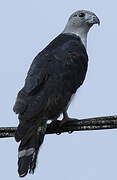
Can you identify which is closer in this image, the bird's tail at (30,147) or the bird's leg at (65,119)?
the bird's tail at (30,147)

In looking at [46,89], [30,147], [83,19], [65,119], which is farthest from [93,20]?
[30,147]

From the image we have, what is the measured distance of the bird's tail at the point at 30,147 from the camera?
27.1 ft

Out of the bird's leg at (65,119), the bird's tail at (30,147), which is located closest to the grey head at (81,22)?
the bird's leg at (65,119)

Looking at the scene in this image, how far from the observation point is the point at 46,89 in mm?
9062

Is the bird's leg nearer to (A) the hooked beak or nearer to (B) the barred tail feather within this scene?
(B) the barred tail feather

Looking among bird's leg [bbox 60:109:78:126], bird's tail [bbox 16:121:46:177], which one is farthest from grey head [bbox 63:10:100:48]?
bird's tail [bbox 16:121:46:177]

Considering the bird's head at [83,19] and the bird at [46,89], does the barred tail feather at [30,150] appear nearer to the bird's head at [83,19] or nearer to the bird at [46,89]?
the bird at [46,89]

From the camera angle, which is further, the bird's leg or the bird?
the bird's leg

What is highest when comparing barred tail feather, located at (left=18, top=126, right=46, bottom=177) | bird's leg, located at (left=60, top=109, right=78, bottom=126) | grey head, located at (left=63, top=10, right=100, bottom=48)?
grey head, located at (left=63, top=10, right=100, bottom=48)

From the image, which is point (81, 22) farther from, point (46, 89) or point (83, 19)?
point (46, 89)

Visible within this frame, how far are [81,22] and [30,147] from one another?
363 centimetres

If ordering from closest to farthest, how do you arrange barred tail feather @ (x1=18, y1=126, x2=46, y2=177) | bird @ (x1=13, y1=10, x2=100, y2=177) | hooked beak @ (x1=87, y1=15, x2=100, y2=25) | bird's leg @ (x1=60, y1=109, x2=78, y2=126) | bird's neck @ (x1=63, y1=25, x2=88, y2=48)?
barred tail feather @ (x1=18, y1=126, x2=46, y2=177) < bird @ (x1=13, y1=10, x2=100, y2=177) < bird's leg @ (x1=60, y1=109, x2=78, y2=126) < bird's neck @ (x1=63, y1=25, x2=88, y2=48) < hooked beak @ (x1=87, y1=15, x2=100, y2=25)

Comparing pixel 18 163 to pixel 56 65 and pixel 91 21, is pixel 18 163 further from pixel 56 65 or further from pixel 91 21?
pixel 91 21

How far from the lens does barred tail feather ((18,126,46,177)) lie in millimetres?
8250
